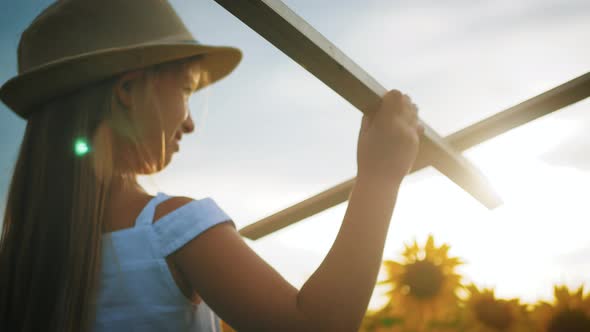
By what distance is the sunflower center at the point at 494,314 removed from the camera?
131cm

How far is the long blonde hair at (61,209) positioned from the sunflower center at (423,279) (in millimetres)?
991

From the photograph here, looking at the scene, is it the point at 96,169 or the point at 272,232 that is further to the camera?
the point at 272,232

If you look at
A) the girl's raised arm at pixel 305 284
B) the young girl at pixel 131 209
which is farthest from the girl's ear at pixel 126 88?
the girl's raised arm at pixel 305 284

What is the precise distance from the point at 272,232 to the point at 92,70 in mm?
1219

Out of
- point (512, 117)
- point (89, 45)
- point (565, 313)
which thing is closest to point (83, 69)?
point (89, 45)

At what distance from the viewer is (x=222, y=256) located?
81cm

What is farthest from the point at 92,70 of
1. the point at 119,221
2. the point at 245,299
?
the point at 245,299

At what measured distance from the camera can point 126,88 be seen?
3.41ft

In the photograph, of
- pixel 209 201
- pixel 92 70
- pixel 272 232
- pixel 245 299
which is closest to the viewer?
pixel 245 299

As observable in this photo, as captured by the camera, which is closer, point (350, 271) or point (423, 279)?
point (350, 271)

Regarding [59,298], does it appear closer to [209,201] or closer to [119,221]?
[119,221]

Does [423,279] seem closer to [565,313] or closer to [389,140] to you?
[565,313]

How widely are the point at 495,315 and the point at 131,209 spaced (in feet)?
3.24

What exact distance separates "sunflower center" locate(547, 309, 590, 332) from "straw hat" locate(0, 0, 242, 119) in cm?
113
